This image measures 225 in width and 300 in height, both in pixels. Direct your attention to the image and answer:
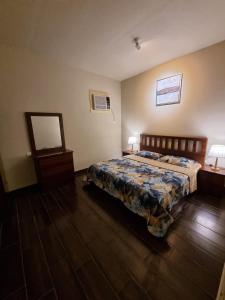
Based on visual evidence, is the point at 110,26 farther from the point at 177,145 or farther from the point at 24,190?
the point at 24,190

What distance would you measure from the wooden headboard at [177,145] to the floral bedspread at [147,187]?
2.96 ft

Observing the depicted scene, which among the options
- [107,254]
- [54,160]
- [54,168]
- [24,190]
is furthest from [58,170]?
[107,254]

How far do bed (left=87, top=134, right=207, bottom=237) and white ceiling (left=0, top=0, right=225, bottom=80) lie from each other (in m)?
1.87

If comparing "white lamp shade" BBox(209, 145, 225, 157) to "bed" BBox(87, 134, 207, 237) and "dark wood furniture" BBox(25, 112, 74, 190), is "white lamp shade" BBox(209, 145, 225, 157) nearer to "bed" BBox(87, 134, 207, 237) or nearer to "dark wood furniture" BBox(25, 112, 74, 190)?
"bed" BBox(87, 134, 207, 237)

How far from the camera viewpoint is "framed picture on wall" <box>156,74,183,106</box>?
2965 mm

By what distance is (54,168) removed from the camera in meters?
2.85

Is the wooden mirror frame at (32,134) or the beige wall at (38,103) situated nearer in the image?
the beige wall at (38,103)

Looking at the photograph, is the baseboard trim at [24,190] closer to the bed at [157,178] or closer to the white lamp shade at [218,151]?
the bed at [157,178]

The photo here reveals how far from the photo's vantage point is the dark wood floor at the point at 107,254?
1128mm

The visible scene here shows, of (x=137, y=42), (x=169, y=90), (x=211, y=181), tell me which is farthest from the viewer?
(x=169, y=90)

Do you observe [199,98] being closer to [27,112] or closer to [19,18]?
[19,18]

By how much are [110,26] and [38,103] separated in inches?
77.1

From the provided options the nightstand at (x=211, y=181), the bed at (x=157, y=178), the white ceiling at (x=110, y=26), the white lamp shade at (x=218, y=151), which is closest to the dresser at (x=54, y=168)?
the bed at (x=157, y=178)

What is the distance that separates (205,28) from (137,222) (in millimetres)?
3105
